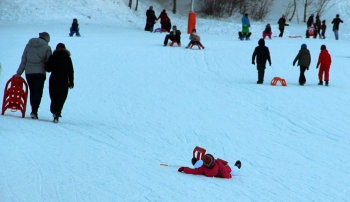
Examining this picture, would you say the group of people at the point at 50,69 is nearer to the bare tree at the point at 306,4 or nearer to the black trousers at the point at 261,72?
the black trousers at the point at 261,72

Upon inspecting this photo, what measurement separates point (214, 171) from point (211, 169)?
0.15 feet

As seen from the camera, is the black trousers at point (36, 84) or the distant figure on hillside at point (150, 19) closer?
the black trousers at point (36, 84)

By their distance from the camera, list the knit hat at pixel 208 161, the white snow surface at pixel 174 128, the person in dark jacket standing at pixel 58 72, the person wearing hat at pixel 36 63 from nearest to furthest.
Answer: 1. the white snow surface at pixel 174 128
2. the knit hat at pixel 208 161
3. the person in dark jacket standing at pixel 58 72
4. the person wearing hat at pixel 36 63

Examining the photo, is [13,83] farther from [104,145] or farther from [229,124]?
[229,124]

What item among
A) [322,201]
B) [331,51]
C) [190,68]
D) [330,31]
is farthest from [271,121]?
[330,31]

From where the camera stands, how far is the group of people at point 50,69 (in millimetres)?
11234

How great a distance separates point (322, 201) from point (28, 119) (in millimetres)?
5987

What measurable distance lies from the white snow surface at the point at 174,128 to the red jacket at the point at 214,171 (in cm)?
12

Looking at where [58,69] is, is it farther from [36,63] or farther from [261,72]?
[261,72]

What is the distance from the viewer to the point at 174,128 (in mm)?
12375

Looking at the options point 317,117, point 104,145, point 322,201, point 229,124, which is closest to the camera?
point 322,201

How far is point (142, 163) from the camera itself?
28.2 ft

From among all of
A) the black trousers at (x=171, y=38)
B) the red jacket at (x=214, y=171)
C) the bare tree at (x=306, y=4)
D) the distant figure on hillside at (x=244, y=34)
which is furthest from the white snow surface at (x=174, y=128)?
the bare tree at (x=306, y=4)

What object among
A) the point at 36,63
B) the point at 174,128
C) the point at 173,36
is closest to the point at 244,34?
the point at 173,36
